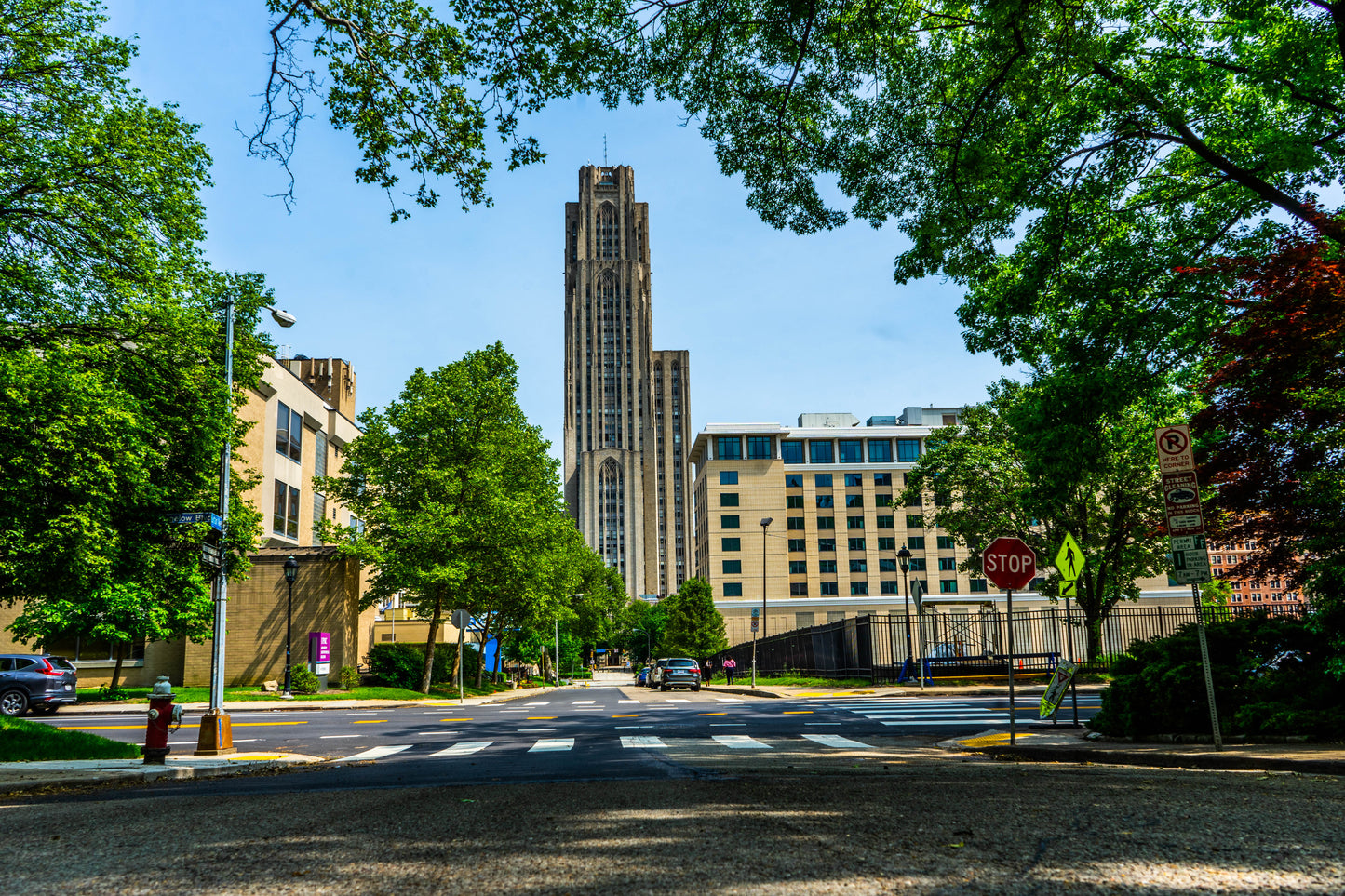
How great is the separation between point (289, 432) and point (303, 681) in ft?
52.2

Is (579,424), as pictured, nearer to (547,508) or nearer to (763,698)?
(547,508)

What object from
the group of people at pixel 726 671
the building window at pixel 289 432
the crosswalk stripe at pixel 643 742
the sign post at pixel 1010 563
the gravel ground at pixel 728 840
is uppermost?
the building window at pixel 289 432

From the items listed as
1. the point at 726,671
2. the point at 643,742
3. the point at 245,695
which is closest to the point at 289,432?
the point at 245,695

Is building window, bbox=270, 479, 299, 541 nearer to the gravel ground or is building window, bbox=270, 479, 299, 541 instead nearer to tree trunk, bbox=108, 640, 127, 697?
tree trunk, bbox=108, 640, 127, 697

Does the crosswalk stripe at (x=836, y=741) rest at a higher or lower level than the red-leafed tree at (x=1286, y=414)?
lower

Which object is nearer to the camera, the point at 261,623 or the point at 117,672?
the point at 117,672

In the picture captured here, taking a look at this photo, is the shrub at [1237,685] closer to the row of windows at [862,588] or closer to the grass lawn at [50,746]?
the grass lawn at [50,746]

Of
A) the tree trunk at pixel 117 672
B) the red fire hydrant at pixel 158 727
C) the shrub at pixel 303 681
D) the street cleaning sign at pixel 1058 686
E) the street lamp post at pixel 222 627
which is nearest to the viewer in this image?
the red fire hydrant at pixel 158 727

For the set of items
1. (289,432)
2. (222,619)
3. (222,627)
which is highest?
(289,432)

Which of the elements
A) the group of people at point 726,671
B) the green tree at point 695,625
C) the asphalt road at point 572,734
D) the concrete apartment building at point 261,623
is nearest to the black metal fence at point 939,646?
the group of people at point 726,671

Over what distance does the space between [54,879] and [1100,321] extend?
13263 mm

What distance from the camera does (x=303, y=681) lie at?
100ft

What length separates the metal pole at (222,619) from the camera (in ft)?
44.0

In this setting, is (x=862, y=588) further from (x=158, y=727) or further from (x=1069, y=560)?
(x=158, y=727)
